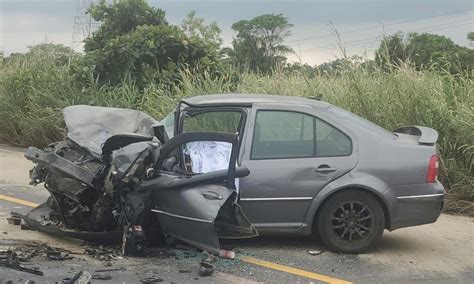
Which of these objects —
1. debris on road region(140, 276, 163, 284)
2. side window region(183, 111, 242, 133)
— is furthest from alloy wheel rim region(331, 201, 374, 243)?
debris on road region(140, 276, 163, 284)

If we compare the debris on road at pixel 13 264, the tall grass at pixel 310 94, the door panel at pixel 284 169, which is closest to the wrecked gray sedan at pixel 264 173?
the door panel at pixel 284 169

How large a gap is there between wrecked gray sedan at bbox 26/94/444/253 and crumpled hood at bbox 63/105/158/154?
0.11ft

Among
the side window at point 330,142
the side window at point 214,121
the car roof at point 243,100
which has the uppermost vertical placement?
the car roof at point 243,100

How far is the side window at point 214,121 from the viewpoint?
6.04 metres

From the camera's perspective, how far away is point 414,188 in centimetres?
584

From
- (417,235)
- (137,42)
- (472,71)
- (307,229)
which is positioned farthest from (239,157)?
(137,42)

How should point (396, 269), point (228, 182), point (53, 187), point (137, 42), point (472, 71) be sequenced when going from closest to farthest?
point (228, 182) → point (396, 269) → point (53, 187) → point (472, 71) → point (137, 42)

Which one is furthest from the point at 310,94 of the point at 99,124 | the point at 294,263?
the point at 294,263

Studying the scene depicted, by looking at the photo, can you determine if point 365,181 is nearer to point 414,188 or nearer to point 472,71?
point 414,188

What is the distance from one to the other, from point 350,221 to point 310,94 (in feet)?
17.7

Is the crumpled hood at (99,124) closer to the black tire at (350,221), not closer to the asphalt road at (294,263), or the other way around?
the asphalt road at (294,263)

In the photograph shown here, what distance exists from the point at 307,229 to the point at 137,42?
28.2 ft

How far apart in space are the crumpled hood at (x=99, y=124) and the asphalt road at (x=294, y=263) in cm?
110

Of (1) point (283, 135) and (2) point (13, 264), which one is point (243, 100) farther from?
(2) point (13, 264)
